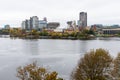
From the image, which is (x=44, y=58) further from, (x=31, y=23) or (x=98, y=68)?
(x=31, y=23)

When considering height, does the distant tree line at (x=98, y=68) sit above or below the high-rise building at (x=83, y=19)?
below

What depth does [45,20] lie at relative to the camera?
126 meters

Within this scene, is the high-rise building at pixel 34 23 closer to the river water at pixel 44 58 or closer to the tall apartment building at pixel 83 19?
the tall apartment building at pixel 83 19

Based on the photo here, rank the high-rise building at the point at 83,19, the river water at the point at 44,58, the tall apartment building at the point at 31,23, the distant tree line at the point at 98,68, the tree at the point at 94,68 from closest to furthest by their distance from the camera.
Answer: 1. the distant tree line at the point at 98,68
2. the tree at the point at 94,68
3. the river water at the point at 44,58
4. the tall apartment building at the point at 31,23
5. the high-rise building at the point at 83,19

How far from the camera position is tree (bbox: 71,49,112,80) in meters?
10.4

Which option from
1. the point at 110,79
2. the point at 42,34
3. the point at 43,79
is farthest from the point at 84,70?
the point at 42,34

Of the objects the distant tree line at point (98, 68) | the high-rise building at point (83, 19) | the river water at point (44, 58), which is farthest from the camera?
the high-rise building at point (83, 19)

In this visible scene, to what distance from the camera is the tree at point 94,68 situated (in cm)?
1039

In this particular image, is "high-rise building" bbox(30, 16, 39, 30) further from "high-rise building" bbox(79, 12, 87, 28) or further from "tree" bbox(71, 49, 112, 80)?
"tree" bbox(71, 49, 112, 80)

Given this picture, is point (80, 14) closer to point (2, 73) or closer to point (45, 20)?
point (45, 20)

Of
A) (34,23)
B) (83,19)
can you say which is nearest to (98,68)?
(34,23)

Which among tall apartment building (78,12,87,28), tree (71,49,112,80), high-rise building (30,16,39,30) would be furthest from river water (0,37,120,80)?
tall apartment building (78,12,87,28)

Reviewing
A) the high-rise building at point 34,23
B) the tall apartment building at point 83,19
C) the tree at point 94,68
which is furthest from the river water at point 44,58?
the tall apartment building at point 83,19

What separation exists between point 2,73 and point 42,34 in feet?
191
